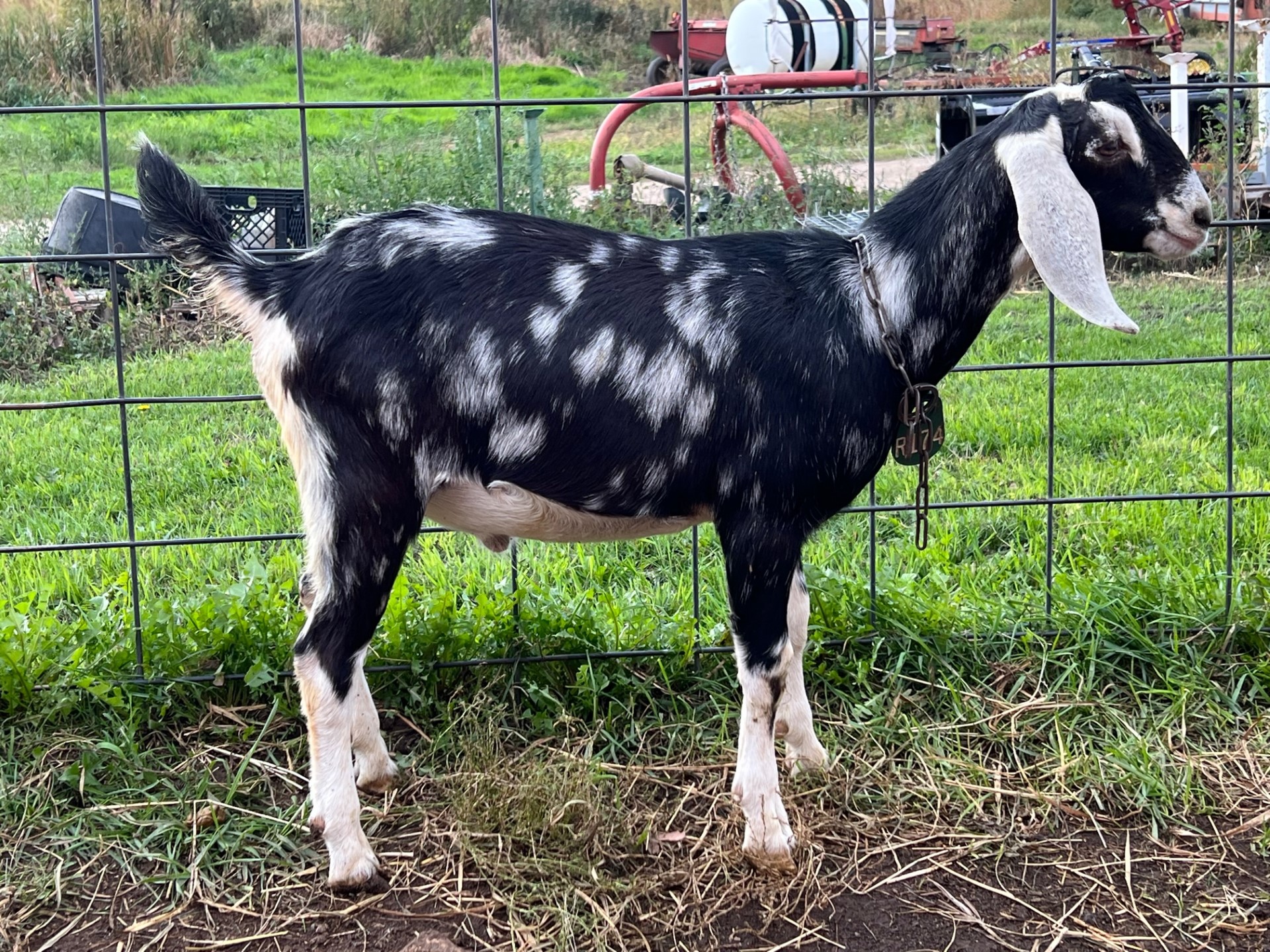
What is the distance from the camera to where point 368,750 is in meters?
3.10

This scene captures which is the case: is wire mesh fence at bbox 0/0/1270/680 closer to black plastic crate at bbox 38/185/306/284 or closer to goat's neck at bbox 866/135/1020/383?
goat's neck at bbox 866/135/1020/383

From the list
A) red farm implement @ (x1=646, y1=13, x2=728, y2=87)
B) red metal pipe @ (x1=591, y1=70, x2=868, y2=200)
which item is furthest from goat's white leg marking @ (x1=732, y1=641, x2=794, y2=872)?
red farm implement @ (x1=646, y1=13, x2=728, y2=87)

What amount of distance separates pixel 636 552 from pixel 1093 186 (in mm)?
2114

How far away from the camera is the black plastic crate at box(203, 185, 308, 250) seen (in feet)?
17.9

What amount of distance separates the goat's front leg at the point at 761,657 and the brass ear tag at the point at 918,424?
1.17 ft

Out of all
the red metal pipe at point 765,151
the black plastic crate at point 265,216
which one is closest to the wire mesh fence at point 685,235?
the black plastic crate at point 265,216

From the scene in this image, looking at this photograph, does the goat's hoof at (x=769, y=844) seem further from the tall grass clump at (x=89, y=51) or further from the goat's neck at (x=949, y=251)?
the tall grass clump at (x=89, y=51)

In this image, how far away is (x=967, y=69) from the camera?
506 inches

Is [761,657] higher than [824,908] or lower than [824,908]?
higher

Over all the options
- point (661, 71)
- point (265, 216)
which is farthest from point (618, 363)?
point (661, 71)

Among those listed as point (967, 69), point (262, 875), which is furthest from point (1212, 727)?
point (967, 69)

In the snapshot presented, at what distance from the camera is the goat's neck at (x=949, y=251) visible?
9.10 ft

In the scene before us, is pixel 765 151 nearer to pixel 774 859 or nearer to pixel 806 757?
pixel 806 757

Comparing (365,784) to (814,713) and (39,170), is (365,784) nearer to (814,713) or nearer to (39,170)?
(814,713)
